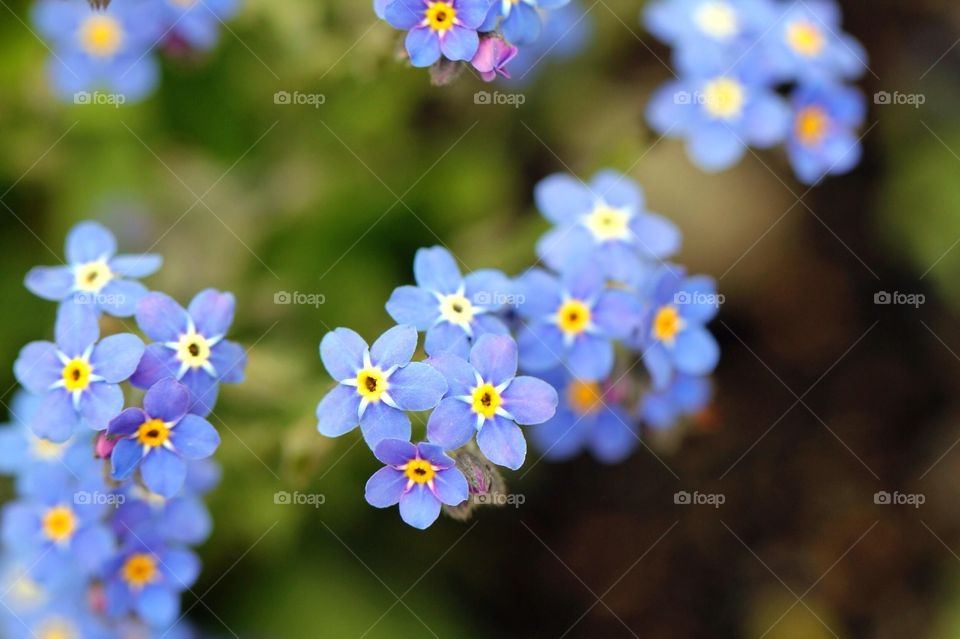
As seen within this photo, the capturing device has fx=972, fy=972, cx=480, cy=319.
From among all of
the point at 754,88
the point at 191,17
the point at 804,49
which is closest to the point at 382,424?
the point at 754,88

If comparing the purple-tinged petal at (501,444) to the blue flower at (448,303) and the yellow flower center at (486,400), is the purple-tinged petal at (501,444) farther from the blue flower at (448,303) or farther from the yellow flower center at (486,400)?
the blue flower at (448,303)

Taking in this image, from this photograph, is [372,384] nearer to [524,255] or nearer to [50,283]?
[50,283]

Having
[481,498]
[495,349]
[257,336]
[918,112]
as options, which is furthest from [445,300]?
[918,112]

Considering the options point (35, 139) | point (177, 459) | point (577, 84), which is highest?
point (577, 84)

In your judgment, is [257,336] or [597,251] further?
[257,336]

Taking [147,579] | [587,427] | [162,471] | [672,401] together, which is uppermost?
[672,401]

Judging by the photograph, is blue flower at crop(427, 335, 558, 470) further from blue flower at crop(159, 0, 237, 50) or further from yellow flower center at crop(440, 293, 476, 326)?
blue flower at crop(159, 0, 237, 50)

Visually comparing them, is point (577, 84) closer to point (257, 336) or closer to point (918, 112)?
point (918, 112)
